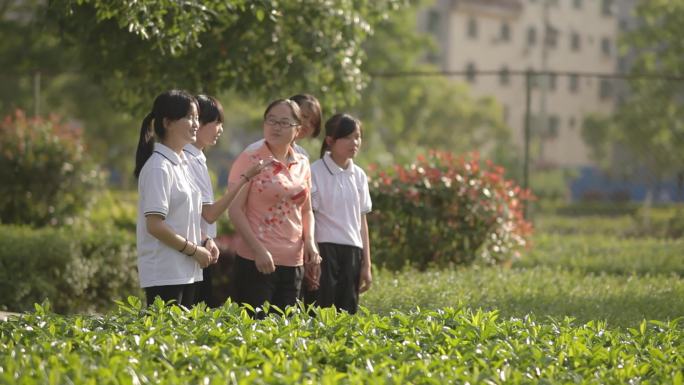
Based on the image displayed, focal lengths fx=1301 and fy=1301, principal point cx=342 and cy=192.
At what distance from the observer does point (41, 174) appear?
619 inches

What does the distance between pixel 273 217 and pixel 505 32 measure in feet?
197

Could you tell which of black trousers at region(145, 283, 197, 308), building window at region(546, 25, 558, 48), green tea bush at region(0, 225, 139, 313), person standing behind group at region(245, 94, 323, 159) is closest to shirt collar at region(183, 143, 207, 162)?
person standing behind group at region(245, 94, 323, 159)

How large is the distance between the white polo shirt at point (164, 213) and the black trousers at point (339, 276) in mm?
1267

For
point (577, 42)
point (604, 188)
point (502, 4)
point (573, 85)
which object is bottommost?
point (604, 188)

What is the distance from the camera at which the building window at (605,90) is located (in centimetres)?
6556

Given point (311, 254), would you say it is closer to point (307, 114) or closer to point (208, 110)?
point (307, 114)

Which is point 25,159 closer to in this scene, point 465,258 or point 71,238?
point 71,238

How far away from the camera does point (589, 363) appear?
560cm

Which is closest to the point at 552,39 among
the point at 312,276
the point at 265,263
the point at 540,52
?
the point at 540,52

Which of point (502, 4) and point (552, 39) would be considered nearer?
point (502, 4)

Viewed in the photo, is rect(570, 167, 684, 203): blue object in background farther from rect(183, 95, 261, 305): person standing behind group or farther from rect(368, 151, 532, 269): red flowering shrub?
rect(183, 95, 261, 305): person standing behind group

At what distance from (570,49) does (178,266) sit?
64.6m

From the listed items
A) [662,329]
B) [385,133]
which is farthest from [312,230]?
[385,133]

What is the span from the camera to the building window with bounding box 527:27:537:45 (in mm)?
66812
